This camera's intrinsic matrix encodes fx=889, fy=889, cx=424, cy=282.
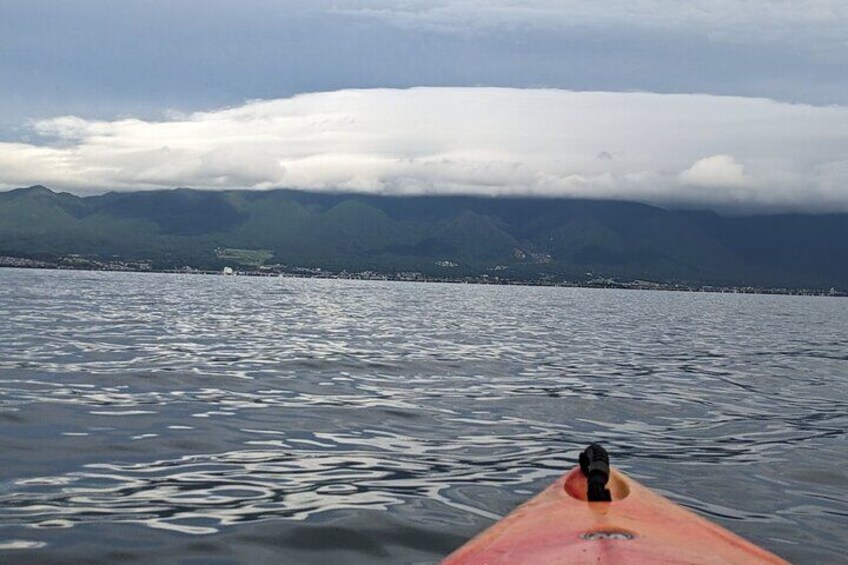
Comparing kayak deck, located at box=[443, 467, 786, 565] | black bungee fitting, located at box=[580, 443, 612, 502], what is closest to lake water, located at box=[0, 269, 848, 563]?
black bungee fitting, located at box=[580, 443, 612, 502]

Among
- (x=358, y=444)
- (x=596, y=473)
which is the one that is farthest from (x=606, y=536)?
(x=358, y=444)

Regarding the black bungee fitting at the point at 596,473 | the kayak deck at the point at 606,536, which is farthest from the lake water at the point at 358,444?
the kayak deck at the point at 606,536

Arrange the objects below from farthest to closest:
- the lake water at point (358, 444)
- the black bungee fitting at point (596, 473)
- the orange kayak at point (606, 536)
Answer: the lake water at point (358, 444), the black bungee fitting at point (596, 473), the orange kayak at point (606, 536)

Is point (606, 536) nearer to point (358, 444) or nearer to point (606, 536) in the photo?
point (606, 536)

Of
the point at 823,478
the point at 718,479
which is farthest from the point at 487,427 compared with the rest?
the point at 823,478

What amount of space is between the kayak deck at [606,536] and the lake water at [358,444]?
2.23m

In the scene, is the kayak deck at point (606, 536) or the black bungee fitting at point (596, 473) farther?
the black bungee fitting at point (596, 473)

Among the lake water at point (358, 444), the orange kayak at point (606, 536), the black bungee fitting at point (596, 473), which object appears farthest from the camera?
the lake water at point (358, 444)

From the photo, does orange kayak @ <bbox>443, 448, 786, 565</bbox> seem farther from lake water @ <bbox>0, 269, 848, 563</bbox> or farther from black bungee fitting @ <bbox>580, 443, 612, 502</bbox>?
lake water @ <bbox>0, 269, 848, 563</bbox>

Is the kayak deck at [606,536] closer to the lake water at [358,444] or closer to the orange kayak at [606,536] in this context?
the orange kayak at [606,536]

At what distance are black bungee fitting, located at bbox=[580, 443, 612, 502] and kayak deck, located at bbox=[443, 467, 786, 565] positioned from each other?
0.25 feet

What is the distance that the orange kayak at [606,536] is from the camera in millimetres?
5887

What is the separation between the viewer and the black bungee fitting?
25.1 ft

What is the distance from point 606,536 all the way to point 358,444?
845 cm
